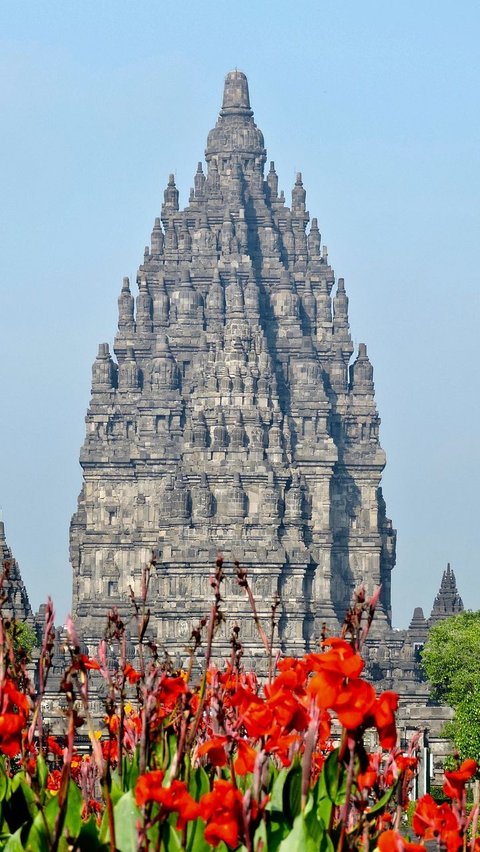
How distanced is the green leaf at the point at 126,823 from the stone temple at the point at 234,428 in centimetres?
10212

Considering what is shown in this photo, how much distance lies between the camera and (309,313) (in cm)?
14312

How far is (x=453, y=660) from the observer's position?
10288 centimetres

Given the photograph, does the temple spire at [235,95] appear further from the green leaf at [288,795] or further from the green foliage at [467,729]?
the green leaf at [288,795]

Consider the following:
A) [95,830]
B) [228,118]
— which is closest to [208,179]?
[228,118]

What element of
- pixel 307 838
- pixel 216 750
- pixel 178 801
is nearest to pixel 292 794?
pixel 216 750

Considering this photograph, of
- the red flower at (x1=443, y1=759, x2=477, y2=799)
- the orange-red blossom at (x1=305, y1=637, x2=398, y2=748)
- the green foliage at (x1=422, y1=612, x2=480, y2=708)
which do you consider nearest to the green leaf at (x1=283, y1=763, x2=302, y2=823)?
the red flower at (x1=443, y1=759, x2=477, y2=799)

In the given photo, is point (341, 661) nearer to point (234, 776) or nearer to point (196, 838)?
point (196, 838)

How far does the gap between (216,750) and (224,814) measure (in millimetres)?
1911

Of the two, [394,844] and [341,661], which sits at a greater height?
[341,661]

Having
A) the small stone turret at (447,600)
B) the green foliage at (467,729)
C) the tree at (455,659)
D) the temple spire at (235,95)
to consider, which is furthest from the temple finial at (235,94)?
the green foliage at (467,729)

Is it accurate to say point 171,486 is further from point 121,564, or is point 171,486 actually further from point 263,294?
point 263,294

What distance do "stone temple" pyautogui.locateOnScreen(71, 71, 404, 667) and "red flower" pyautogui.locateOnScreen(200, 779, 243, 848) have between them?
10322cm

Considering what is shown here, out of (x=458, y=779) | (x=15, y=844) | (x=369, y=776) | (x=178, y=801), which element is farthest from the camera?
(x=369, y=776)

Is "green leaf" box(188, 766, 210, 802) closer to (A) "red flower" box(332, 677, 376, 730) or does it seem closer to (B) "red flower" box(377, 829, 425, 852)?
(B) "red flower" box(377, 829, 425, 852)
